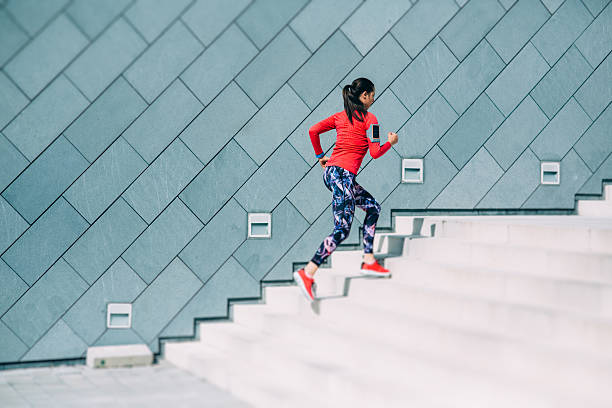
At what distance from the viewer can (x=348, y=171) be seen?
6.32 meters

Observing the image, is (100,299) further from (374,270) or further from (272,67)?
(272,67)

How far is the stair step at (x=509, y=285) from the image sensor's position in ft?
16.1

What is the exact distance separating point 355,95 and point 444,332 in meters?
2.14

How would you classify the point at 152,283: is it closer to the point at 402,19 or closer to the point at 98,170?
the point at 98,170

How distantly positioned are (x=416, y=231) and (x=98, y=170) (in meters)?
3.07

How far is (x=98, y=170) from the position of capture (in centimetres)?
703

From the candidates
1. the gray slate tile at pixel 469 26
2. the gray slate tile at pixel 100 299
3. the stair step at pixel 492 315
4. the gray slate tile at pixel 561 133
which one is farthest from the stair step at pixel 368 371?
the gray slate tile at pixel 561 133

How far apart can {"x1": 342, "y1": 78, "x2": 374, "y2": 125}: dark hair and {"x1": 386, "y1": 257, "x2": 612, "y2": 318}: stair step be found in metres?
1.32

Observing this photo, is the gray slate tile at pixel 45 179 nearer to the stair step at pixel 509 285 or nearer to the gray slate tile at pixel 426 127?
the stair step at pixel 509 285

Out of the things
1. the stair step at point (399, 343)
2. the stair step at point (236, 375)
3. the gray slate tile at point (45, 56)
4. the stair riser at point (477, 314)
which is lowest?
the stair step at point (236, 375)

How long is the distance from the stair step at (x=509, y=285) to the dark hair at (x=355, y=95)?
1321 mm

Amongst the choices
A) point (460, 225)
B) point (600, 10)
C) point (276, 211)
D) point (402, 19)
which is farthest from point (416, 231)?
point (600, 10)

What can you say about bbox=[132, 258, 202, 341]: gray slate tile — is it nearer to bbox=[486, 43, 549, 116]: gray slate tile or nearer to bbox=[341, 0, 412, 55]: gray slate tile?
bbox=[341, 0, 412, 55]: gray slate tile

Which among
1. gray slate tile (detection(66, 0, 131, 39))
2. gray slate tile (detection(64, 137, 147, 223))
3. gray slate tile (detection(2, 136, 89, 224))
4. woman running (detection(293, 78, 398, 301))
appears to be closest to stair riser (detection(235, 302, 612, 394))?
woman running (detection(293, 78, 398, 301))
